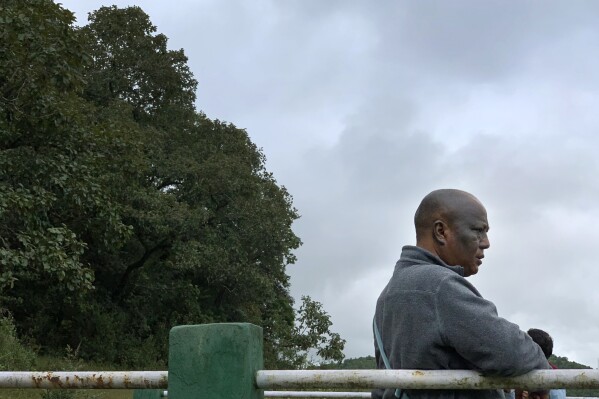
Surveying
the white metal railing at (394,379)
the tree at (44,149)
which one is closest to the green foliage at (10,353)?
the tree at (44,149)

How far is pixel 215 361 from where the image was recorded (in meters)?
2.53

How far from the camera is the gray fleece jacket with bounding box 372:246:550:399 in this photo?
2.15 meters

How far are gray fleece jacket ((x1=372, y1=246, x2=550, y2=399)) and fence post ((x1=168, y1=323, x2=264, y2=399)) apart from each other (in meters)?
0.41

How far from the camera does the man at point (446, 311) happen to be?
84.7 inches

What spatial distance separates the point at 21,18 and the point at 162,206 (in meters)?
9.51

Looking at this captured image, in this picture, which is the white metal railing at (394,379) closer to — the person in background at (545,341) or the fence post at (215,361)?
the fence post at (215,361)

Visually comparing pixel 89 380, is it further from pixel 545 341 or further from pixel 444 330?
pixel 545 341

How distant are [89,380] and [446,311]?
4.15 ft

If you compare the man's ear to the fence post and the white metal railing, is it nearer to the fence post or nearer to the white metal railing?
the white metal railing

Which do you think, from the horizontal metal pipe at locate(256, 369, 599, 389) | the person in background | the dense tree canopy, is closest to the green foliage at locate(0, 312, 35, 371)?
the dense tree canopy

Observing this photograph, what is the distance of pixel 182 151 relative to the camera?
2356 cm

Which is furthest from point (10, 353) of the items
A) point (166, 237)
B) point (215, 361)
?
point (215, 361)

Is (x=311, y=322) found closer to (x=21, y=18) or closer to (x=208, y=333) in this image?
(x=21, y=18)

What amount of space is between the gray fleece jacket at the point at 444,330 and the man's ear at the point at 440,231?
63 millimetres
